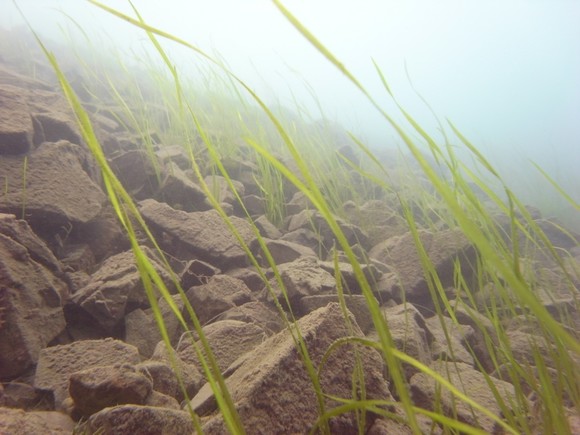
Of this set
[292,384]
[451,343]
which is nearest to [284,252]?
[451,343]

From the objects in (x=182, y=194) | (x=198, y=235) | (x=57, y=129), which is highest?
(x=57, y=129)

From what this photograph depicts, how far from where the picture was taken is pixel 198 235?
1970mm

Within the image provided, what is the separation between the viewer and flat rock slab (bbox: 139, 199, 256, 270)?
1.94 meters

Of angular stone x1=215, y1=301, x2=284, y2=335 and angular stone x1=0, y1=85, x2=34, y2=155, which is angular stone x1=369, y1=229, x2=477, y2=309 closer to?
angular stone x1=215, y1=301, x2=284, y2=335

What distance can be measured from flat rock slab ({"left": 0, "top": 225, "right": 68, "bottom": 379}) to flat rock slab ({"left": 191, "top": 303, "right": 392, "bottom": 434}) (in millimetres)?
658

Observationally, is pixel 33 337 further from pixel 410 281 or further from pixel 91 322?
pixel 410 281

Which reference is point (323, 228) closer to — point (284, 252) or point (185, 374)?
point (284, 252)

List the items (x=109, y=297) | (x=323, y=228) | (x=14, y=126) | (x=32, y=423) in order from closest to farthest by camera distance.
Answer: (x=32, y=423), (x=109, y=297), (x=14, y=126), (x=323, y=228)

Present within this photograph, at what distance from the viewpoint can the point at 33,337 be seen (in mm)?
1217

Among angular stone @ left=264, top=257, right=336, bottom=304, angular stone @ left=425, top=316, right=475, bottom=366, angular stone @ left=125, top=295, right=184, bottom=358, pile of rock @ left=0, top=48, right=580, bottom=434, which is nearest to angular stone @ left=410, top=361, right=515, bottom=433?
pile of rock @ left=0, top=48, right=580, bottom=434

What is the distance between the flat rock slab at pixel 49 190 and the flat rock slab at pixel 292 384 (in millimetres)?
1259

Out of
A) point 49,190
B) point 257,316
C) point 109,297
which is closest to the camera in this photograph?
point 109,297

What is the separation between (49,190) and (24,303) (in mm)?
746

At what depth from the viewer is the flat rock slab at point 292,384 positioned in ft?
2.97
